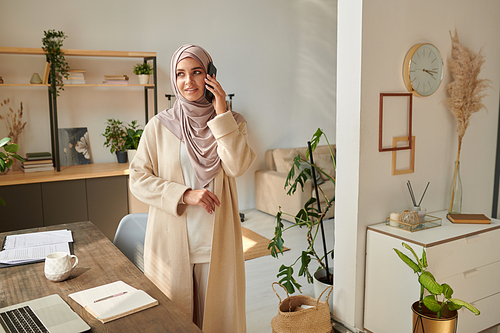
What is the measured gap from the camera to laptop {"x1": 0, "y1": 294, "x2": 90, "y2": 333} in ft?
3.43

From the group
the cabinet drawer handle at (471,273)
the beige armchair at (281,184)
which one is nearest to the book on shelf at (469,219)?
the cabinet drawer handle at (471,273)

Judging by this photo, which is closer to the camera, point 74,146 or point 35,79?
point 35,79

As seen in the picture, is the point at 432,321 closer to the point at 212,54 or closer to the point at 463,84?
the point at 463,84

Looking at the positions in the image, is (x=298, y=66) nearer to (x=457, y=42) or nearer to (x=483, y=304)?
(x=457, y=42)

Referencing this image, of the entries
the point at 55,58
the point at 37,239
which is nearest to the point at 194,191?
the point at 37,239

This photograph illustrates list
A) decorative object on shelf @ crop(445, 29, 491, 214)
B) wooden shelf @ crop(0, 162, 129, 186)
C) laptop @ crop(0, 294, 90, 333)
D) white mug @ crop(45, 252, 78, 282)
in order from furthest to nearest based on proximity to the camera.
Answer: wooden shelf @ crop(0, 162, 129, 186), decorative object on shelf @ crop(445, 29, 491, 214), white mug @ crop(45, 252, 78, 282), laptop @ crop(0, 294, 90, 333)

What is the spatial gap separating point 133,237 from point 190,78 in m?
0.90

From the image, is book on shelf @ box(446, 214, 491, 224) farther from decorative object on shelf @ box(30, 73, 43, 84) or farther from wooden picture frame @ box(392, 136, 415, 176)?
decorative object on shelf @ box(30, 73, 43, 84)

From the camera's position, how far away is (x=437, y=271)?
2037 mm

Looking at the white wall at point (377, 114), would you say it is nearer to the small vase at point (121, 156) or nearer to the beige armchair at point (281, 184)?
the beige armchair at point (281, 184)

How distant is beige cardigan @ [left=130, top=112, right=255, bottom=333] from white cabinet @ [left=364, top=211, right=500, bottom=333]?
0.89 metres

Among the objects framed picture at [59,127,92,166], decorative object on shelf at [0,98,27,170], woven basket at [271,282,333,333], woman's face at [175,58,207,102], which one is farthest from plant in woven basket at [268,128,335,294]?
decorative object on shelf at [0,98,27,170]

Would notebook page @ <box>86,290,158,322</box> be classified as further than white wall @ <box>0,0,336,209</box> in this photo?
No

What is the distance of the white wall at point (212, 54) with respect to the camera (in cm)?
400
